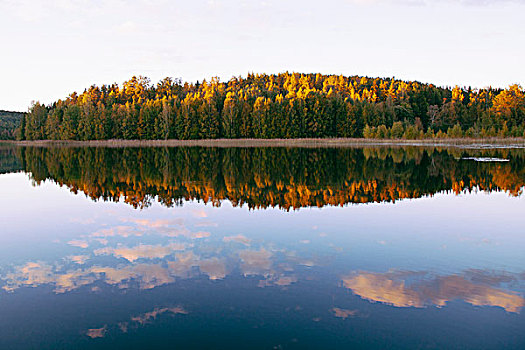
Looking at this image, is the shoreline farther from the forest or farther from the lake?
the lake

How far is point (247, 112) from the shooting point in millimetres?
101312

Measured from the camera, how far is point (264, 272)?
29.8 feet

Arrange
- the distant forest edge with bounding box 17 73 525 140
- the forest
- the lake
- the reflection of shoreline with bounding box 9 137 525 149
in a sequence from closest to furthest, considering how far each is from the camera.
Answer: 1. the lake
2. the forest
3. the reflection of shoreline with bounding box 9 137 525 149
4. the distant forest edge with bounding box 17 73 525 140

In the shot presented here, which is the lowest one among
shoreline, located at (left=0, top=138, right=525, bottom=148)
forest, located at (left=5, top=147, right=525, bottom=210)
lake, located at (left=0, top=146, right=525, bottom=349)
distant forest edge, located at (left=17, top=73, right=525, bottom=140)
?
lake, located at (left=0, top=146, right=525, bottom=349)

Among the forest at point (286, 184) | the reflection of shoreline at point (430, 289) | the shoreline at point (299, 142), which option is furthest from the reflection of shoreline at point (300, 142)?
the reflection of shoreline at point (430, 289)

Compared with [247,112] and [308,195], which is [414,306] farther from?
[247,112]

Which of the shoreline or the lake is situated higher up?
the shoreline

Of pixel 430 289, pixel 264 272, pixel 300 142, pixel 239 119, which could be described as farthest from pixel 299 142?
pixel 430 289

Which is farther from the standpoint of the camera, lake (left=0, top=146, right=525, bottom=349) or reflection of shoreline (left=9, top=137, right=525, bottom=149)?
reflection of shoreline (left=9, top=137, right=525, bottom=149)

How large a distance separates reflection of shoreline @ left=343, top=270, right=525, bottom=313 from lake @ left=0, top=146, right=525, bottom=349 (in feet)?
0.12

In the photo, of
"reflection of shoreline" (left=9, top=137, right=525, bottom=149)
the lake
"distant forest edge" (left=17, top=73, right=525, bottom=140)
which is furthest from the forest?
"distant forest edge" (left=17, top=73, right=525, bottom=140)

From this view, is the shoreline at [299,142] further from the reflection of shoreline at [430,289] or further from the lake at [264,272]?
the reflection of shoreline at [430,289]

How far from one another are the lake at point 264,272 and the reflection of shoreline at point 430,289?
1.4 inches

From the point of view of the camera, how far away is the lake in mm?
6535
